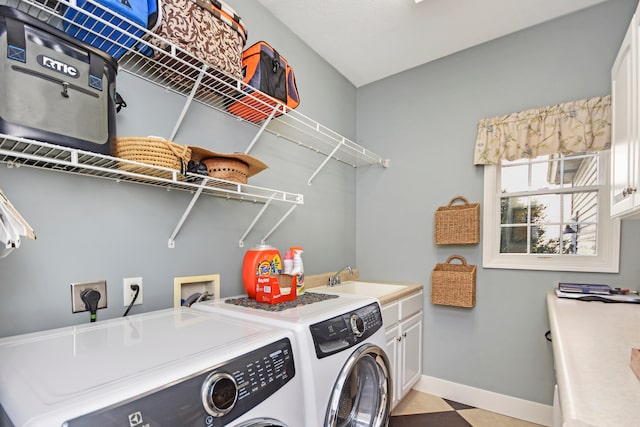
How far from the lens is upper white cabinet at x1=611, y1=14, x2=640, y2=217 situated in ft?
4.08

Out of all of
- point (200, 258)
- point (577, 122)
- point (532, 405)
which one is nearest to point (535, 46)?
point (577, 122)

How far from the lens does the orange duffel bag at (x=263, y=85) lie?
1.59m

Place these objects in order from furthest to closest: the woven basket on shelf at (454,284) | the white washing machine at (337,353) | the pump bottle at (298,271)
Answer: the woven basket on shelf at (454,284)
the pump bottle at (298,271)
the white washing machine at (337,353)

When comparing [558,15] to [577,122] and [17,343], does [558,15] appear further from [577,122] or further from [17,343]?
[17,343]

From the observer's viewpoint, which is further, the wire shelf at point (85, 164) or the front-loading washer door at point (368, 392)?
the front-loading washer door at point (368, 392)

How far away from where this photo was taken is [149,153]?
1125mm

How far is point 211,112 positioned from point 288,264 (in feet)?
3.12

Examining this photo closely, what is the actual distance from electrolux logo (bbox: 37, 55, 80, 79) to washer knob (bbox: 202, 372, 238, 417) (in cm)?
96

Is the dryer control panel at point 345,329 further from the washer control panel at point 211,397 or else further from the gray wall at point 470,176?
the gray wall at point 470,176

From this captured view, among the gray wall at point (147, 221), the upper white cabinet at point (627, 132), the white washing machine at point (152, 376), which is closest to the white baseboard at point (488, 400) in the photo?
the gray wall at point (147, 221)

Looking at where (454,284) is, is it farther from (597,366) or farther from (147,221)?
(147,221)

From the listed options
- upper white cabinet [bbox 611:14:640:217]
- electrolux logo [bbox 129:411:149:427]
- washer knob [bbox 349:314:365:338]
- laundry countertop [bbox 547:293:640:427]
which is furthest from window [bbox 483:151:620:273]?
electrolux logo [bbox 129:411:149:427]

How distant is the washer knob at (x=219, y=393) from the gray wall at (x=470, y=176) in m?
2.16

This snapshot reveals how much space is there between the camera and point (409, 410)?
233 cm
